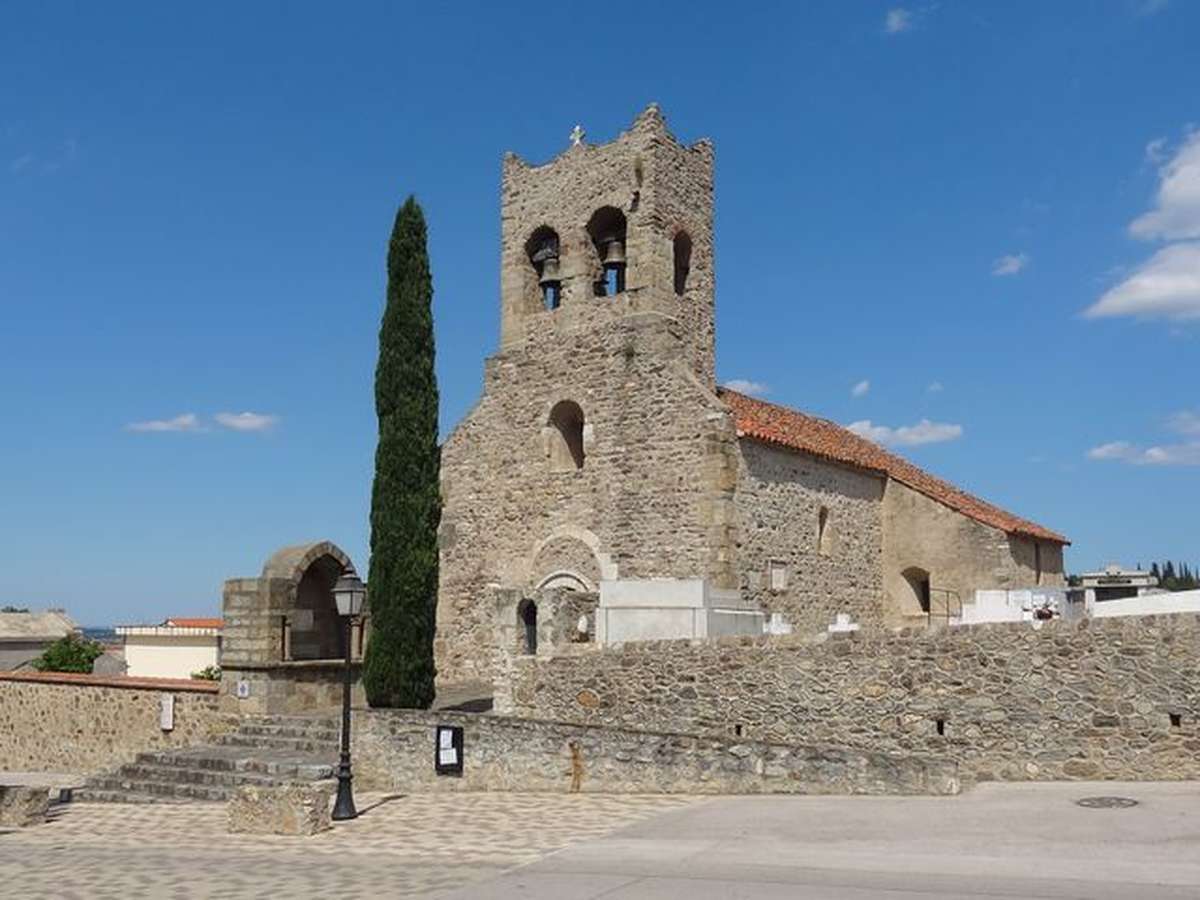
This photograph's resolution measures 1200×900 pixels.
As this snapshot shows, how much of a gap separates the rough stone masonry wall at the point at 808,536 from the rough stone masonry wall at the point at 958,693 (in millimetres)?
7218

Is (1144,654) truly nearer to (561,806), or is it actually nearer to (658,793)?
(658,793)

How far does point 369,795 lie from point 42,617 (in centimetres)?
3635

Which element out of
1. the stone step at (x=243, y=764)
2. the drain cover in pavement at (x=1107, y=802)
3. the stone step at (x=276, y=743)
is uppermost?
the drain cover in pavement at (x=1107, y=802)

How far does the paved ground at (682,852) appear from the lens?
8828 mm

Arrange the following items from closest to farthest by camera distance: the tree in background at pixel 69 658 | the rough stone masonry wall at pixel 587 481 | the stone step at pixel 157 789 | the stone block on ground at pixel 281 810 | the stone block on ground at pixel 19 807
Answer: the stone block on ground at pixel 281 810
the stone block on ground at pixel 19 807
the stone step at pixel 157 789
the rough stone masonry wall at pixel 587 481
the tree in background at pixel 69 658

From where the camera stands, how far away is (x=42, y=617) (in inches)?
1844

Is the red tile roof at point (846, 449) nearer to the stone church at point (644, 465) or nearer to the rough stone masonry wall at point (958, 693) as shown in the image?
the stone church at point (644, 465)

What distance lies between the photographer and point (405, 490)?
64.0 ft

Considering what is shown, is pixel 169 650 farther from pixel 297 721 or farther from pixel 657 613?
pixel 657 613

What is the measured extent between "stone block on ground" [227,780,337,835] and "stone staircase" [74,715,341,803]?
2409 millimetres

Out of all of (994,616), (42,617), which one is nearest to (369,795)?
(994,616)

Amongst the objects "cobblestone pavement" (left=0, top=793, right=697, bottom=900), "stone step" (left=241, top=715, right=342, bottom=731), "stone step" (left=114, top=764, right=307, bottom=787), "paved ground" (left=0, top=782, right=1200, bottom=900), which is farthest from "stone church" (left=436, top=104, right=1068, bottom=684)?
"paved ground" (left=0, top=782, right=1200, bottom=900)

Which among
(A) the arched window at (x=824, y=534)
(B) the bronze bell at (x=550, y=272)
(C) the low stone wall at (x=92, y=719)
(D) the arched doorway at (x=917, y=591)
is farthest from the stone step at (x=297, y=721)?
(D) the arched doorway at (x=917, y=591)

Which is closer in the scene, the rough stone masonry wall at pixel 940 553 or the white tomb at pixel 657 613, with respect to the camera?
the white tomb at pixel 657 613
